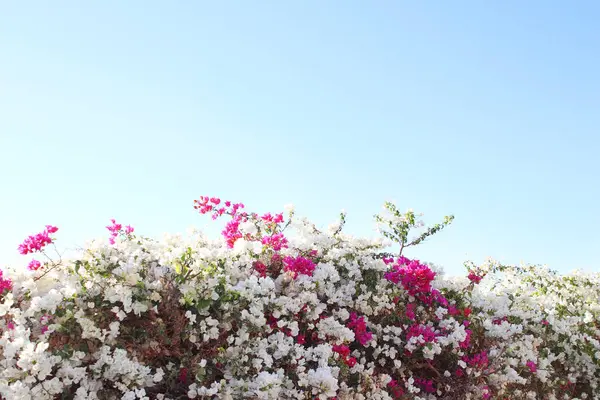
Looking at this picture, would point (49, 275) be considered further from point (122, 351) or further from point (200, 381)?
point (200, 381)

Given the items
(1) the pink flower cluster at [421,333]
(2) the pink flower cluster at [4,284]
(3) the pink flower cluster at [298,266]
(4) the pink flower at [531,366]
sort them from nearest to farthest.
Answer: (2) the pink flower cluster at [4,284] < (3) the pink flower cluster at [298,266] < (1) the pink flower cluster at [421,333] < (4) the pink flower at [531,366]

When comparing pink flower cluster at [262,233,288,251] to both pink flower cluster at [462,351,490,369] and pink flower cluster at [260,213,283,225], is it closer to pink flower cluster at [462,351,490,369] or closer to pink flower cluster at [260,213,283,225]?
pink flower cluster at [260,213,283,225]

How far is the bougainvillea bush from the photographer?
4887mm

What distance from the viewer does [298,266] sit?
6.29 m

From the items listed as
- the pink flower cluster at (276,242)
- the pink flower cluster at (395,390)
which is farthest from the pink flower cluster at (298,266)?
the pink flower cluster at (395,390)

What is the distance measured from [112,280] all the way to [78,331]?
54 centimetres

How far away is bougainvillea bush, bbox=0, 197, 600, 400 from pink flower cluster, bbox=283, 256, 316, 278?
22mm

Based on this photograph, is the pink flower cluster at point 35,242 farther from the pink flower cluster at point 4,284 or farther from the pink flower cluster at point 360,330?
the pink flower cluster at point 360,330

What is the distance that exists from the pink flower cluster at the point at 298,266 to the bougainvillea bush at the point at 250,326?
22 mm

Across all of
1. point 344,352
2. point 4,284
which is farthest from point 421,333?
point 4,284

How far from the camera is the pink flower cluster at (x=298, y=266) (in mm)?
6266

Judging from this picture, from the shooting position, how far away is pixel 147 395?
5.18 m

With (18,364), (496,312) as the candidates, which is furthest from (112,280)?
(496,312)

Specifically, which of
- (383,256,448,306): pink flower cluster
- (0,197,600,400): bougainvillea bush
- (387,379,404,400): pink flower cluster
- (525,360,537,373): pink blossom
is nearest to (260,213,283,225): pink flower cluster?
(0,197,600,400): bougainvillea bush
